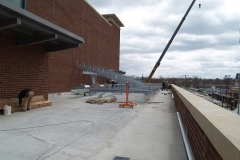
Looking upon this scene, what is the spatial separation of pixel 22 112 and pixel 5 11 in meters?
4.61

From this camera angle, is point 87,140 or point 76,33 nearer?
point 87,140

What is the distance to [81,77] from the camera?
2906 cm

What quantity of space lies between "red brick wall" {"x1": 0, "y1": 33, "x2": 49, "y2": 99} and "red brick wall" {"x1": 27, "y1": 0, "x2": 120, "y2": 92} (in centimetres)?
933

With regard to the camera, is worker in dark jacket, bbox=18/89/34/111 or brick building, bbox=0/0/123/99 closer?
brick building, bbox=0/0/123/99

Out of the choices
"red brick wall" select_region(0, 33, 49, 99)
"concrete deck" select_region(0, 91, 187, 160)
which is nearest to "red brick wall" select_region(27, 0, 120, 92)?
"red brick wall" select_region(0, 33, 49, 99)

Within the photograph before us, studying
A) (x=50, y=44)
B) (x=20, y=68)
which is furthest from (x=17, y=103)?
(x=50, y=44)

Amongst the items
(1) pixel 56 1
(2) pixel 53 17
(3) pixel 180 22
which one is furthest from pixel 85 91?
(3) pixel 180 22

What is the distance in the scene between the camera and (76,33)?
27531mm

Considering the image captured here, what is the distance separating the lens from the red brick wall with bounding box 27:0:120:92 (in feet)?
72.4

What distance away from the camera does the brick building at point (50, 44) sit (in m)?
9.26

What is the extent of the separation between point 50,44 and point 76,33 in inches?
619

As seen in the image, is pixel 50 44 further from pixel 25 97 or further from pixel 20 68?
pixel 25 97

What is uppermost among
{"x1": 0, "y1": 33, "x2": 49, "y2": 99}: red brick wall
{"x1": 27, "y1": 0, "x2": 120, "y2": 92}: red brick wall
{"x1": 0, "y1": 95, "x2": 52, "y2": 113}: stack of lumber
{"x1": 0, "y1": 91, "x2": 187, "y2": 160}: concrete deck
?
{"x1": 27, "y1": 0, "x2": 120, "y2": 92}: red brick wall

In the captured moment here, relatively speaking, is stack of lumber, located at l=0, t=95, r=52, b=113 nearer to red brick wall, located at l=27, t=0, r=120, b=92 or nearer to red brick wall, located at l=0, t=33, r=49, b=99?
red brick wall, located at l=0, t=33, r=49, b=99
